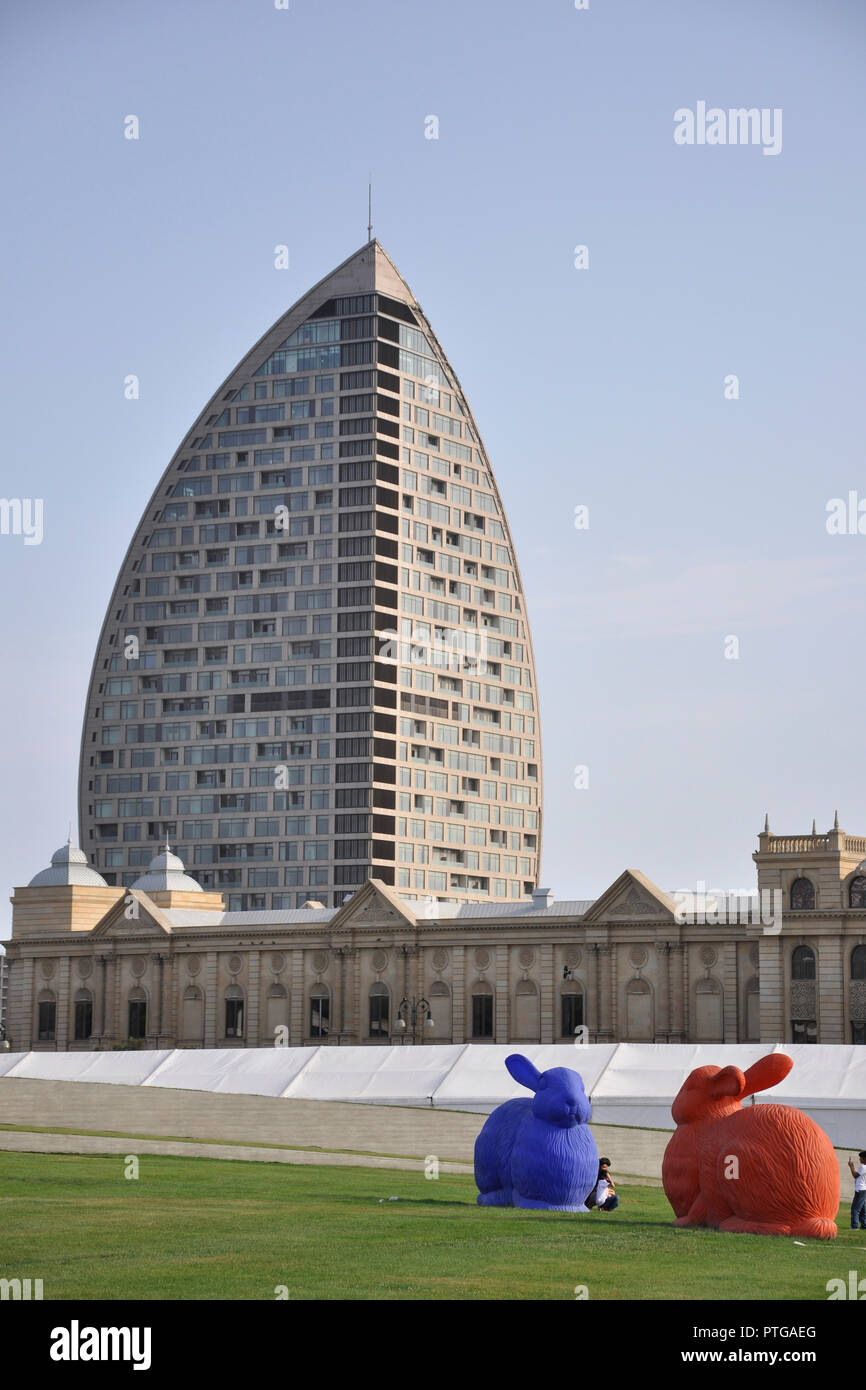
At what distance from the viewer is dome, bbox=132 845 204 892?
117188 mm

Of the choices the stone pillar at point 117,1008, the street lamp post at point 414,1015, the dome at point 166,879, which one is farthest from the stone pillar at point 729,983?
the dome at point 166,879

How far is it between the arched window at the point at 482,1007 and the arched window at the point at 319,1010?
8.52 m

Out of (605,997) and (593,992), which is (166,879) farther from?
(605,997)

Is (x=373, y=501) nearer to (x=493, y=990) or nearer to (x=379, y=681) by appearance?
(x=379, y=681)

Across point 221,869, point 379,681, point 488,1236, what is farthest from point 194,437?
point 488,1236

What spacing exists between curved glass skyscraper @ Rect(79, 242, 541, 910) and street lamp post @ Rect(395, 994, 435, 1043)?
6049 centimetres

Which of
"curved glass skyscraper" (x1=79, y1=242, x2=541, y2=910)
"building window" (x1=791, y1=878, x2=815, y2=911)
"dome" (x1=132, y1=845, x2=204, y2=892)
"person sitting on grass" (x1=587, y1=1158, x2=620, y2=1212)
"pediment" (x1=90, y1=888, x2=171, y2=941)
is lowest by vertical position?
"person sitting on grass" (x1=587, y1=1158, x2=620, y2=1212)

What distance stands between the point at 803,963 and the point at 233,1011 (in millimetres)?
33893

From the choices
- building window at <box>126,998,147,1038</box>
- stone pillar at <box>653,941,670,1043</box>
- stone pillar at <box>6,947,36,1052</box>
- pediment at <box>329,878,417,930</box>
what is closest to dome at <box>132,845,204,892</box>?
stone pillar at <box>6,947,36,1052</box>

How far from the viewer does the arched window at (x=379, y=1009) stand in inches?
3991

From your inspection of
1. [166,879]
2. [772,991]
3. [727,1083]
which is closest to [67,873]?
[166,879]

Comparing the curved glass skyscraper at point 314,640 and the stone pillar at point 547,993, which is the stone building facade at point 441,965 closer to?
the stone pillar at point 547,993

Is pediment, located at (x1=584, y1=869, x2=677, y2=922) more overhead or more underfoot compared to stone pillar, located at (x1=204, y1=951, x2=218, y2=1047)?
more overhead

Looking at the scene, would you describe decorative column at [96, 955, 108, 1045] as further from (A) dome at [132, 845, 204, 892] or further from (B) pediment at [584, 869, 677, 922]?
(B) pediment at [584, 869, 677, 922]
